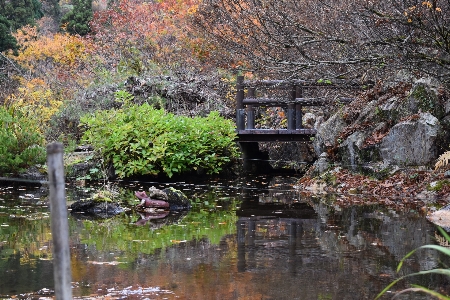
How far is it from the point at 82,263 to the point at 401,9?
6886 mm

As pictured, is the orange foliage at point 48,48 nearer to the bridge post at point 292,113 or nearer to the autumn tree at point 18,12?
the autumn tree at point 18,12

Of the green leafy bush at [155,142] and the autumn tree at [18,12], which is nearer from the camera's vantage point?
the green leafy bush at [155,142]

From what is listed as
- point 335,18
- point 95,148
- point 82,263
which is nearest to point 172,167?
point 95,148

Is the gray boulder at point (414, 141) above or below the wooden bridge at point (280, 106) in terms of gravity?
below

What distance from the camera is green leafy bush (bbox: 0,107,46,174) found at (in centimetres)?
1297

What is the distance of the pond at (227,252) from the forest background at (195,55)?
3017 mm

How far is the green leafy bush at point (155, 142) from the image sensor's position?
1392 cm

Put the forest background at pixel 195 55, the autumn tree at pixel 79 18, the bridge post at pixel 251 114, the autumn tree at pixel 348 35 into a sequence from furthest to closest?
1. the autumn tree at pixel 79 18
2. the bridge post at pixel 251 114
3. the forest background at pixel 195 55
4. the autumn tree at pixel 348 35

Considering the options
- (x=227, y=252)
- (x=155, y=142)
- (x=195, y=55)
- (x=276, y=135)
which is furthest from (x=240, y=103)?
(x=227, y=252)

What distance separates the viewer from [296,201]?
10.5m

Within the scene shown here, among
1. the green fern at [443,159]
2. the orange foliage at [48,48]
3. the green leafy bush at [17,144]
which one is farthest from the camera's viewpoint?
the orange foliage at [48,48]

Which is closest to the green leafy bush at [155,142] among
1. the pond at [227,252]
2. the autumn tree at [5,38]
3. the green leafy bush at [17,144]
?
the green leafy bush at [17,144]

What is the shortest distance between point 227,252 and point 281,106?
9.40 m

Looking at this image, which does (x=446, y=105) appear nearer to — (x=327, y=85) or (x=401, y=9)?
(x=401, y=9)
